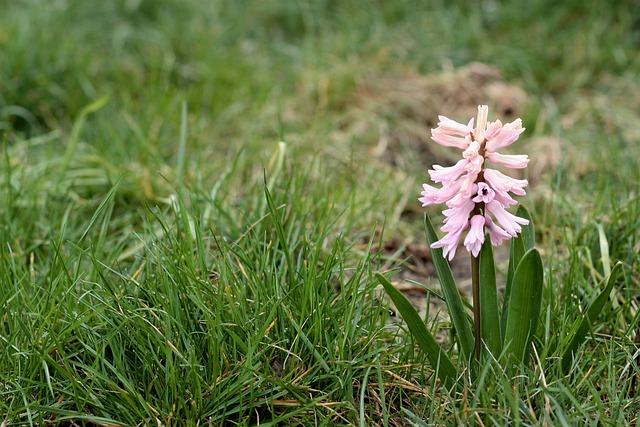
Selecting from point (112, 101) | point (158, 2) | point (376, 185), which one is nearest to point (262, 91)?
point (112, 101)

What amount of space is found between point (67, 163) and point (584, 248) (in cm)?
185

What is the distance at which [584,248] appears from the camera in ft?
7.43

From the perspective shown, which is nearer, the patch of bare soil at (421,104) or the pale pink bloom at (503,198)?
the pale pink bloom at (503,198)

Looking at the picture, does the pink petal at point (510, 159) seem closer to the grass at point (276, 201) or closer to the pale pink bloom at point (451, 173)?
the pale pink bloom at point (451, 173)

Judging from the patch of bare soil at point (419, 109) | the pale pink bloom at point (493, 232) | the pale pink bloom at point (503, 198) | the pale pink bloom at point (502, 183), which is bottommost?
the patch of bare soil at point (419, 109)

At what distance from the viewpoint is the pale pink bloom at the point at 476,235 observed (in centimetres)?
161

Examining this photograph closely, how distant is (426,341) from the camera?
5.77 feet

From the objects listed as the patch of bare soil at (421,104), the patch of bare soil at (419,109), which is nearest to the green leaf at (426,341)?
the patch of bare soil at (419,109)

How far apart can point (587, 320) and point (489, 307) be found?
217 millimetres

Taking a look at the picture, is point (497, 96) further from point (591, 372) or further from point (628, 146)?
point (591, 372)

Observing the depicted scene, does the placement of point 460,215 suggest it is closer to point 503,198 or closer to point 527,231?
point 503,198

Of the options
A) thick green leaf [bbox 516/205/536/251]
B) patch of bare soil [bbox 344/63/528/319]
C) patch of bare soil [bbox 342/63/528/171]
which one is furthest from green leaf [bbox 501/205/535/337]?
patch of bare soil [bbox 342/63/528/171]

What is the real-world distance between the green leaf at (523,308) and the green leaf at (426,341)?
14 cm

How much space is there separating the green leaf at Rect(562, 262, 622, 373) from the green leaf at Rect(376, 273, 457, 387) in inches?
10.6
